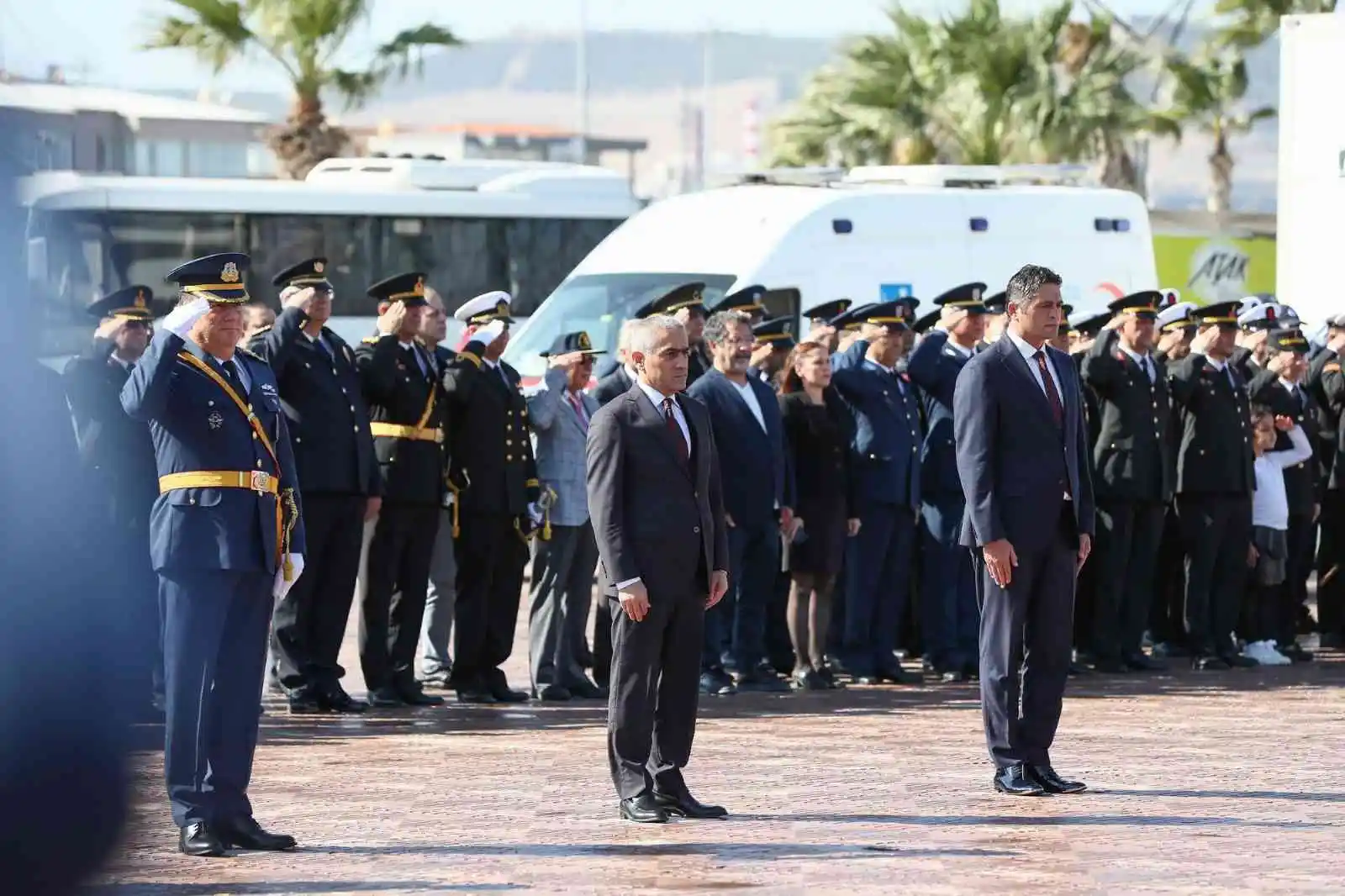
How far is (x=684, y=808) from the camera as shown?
27.9ft

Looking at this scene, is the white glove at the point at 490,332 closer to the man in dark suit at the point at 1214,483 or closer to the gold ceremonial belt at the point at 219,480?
the man in dark suit at the point at 1214,483

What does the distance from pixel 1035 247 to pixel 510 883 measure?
13.5m

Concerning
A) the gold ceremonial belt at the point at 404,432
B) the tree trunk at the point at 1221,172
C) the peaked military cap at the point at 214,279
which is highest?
the tree trunk at the point at 1221,172

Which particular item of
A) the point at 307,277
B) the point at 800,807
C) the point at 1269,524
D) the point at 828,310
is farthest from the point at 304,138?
the point at 800,807

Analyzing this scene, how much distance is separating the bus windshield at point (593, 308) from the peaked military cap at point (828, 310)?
12.8 feet

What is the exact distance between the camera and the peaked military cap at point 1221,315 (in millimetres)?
14016

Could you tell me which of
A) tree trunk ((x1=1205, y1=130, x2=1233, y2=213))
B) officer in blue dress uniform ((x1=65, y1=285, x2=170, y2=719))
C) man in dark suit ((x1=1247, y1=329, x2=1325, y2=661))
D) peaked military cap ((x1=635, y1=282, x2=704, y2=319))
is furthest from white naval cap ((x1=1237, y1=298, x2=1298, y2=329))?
tree trunk ((x1=1205, y1=130, x2=1233, y2=213))

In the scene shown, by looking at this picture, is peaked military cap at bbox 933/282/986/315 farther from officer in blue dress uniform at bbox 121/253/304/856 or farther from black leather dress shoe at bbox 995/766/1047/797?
officer in blue dress uniform at bbox 121/253/304/856

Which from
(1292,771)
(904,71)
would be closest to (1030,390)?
(1292,771)

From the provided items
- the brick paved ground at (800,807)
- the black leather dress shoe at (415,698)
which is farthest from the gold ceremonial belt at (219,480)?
the black leather dress shoe at (415,698)

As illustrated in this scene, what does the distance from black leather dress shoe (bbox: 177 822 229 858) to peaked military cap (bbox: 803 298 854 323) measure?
284 inches

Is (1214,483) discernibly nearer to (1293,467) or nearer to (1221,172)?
(1293,467)

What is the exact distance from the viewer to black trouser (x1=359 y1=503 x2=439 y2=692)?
11969 mm

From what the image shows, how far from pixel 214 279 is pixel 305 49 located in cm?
2633
